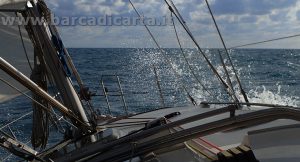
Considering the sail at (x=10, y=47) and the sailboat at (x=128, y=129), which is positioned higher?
the sail at (x=10, y=47)

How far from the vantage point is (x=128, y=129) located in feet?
14.3

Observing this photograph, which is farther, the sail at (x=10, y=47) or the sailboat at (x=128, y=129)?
the sail at (x=10, y=47)

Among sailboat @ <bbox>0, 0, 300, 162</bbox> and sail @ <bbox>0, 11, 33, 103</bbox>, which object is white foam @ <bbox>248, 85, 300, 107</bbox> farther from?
sail @ <bbox>0, 11, 33, 103</bbox>

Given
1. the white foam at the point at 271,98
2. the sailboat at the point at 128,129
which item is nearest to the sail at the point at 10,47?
the sailboat at the point at 128,129

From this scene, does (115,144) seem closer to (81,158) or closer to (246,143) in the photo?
(81,158)

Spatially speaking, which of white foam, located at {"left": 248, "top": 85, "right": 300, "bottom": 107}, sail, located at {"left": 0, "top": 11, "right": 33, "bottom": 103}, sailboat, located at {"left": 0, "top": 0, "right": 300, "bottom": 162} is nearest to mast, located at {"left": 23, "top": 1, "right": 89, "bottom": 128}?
sailboat, located at {"left": 0, "top": 0, "right": 300, "bottom": 162}

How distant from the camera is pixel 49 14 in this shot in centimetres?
398

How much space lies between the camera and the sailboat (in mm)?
2494

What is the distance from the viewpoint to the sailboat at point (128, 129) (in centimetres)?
249

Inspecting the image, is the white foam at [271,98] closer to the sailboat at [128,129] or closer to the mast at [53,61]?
the sailboat at [128,129]

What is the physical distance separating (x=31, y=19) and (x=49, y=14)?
0.25 meters

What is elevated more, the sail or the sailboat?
the sail

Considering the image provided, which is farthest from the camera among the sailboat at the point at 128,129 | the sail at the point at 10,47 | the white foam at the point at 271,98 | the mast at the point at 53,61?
the white foam at the point at 271,98

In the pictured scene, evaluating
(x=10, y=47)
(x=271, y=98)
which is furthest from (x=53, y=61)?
(x=271, y=98)
